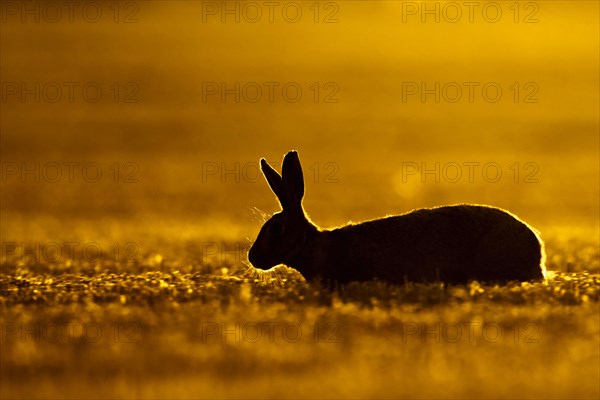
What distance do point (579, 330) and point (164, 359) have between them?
3.24 meters

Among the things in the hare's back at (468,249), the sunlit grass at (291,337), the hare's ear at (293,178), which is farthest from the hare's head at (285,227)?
the hare's back at (468,249)

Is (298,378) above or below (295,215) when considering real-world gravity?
below

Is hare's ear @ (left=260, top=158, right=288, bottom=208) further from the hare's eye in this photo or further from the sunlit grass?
the sunlit grass

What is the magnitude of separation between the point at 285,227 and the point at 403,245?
113 centimetres

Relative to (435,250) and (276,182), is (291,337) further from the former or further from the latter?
(276,182)

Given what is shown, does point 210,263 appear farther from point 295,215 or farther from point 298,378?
point 298,378

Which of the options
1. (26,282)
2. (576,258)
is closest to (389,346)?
(26,282)

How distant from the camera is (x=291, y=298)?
1412cm

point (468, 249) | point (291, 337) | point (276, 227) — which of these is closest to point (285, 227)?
point (276, 227)

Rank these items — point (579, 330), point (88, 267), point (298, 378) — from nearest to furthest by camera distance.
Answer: point (298, 378) → point (579, 330) → point (88, 267)

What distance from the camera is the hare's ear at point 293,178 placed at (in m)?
14.9

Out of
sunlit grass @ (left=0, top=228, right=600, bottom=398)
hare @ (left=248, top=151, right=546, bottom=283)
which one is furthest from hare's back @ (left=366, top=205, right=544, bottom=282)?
sunlit grass @ (left=0, top=228, right=600, bottom=398)

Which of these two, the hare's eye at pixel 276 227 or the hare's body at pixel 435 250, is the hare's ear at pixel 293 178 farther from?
the hare's body at pixel 435 250

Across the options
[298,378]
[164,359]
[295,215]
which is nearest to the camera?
[298,378]
